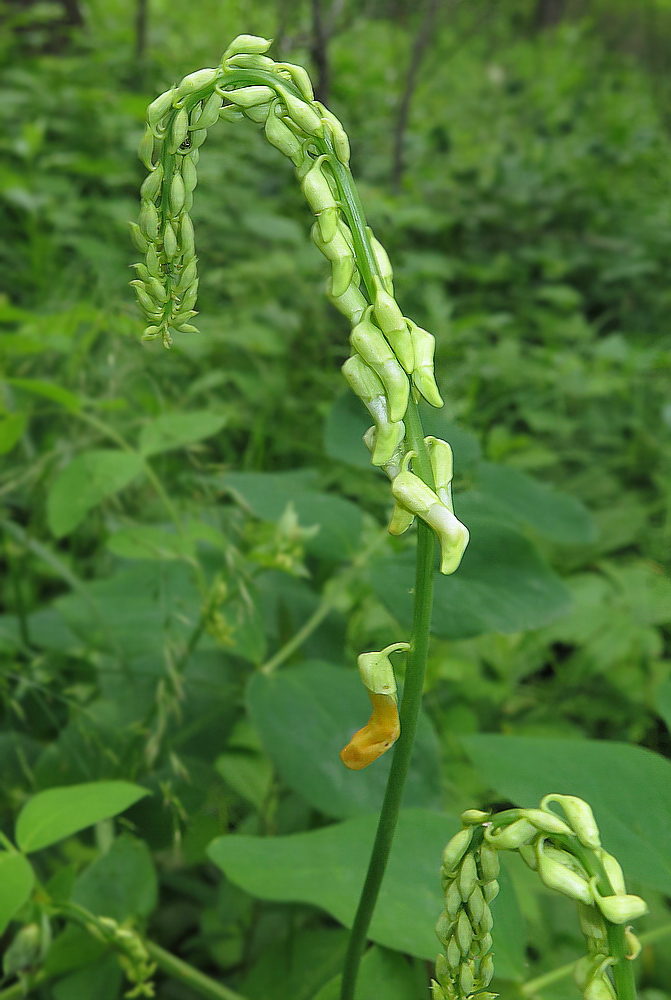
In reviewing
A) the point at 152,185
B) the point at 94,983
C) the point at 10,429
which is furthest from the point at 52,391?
the point at 152,185

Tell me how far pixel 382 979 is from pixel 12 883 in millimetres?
336

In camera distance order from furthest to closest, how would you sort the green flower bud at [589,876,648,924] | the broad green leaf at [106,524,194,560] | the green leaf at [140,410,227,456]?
1. the green leaf at [140,410,227,456]
2. the broad green leaf at [106,524,194,560]
3. the green flower bud at [589,876,648,924]

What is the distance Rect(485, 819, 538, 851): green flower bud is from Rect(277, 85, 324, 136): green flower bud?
0.36 meters

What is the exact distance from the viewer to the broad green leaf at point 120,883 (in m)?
0.89

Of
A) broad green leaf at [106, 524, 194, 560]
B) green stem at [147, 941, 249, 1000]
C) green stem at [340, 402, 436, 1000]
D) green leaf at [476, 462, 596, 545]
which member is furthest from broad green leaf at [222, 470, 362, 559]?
green stem at [340, 402, 436, 1000]

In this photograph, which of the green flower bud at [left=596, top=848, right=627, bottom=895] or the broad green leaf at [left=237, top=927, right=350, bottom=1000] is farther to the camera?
the broad green leaf at [left=237, top=927, right=350, bottom=1000]

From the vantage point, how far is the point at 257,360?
2074 millimetres

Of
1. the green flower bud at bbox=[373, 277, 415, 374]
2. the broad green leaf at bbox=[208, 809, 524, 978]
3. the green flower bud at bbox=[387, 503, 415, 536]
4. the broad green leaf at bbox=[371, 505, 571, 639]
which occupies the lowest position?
the broad green leaf at bbox=[208, 809, 524, 978]

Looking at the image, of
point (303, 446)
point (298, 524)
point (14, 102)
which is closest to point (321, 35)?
point (303, 446)

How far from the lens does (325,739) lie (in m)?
0.91

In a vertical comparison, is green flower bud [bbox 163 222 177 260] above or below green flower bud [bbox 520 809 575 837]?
above

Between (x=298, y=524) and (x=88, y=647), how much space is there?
0.36m

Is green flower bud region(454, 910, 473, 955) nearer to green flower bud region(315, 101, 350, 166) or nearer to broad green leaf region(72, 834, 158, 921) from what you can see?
green flower bud region(315, 101, 350, 166)

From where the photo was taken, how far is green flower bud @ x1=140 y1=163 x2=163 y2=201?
1.39ft
